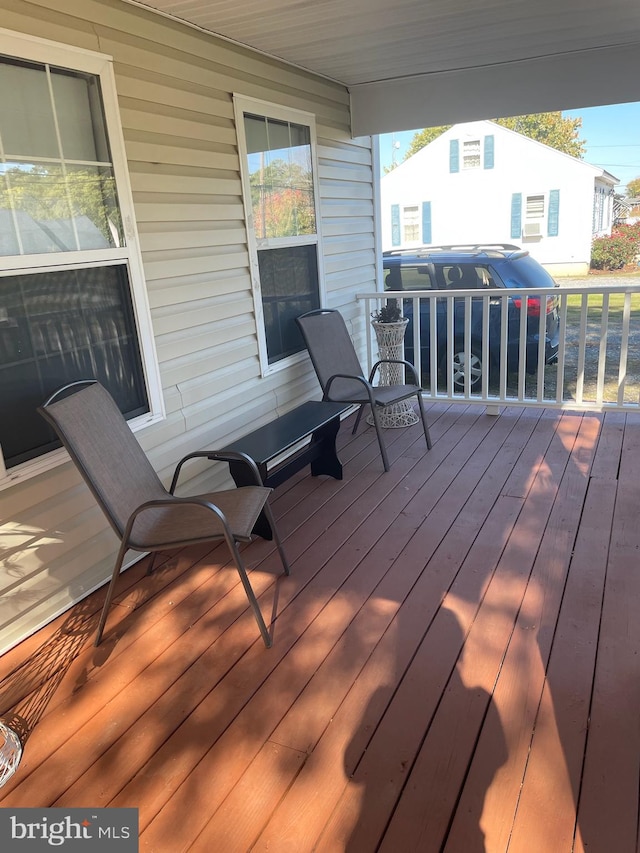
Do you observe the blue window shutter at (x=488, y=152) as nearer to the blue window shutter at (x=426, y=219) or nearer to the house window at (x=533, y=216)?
the house window at (x=533, y=216)

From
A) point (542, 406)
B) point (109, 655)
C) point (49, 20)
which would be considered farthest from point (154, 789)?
point (542, 406)

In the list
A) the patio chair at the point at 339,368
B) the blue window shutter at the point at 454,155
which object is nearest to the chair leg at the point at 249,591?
the patio chair at the point at 339,368

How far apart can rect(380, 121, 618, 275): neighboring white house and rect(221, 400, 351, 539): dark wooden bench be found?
44.1 feet

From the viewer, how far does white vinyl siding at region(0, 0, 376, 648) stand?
2473 millimetres

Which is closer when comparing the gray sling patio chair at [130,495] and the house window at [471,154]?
the gray sling patio chair at [130,495]

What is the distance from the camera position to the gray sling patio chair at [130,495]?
7.47 feet

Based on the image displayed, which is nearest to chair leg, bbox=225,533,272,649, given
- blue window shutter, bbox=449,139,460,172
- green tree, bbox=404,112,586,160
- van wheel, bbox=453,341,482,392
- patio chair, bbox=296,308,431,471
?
patio chair, bbox=296,308,431,471

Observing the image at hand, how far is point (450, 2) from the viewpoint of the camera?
2.99 meters

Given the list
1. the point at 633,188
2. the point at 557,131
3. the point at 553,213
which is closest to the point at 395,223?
the point at 553,213

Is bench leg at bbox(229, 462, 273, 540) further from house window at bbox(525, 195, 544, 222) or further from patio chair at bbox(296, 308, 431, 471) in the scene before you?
house window at bbox(525, 195, 544, 222)

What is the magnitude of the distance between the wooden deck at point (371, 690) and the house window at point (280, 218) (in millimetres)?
1435

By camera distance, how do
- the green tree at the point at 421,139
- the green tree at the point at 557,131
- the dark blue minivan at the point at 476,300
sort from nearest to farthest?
the dark blue minivan at the point at 476,300
the green tree at the point at 557,131
the green tree at the point at 421,139

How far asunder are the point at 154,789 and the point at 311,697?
55 cm

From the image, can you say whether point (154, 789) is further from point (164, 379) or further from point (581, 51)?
point (581, 51)
